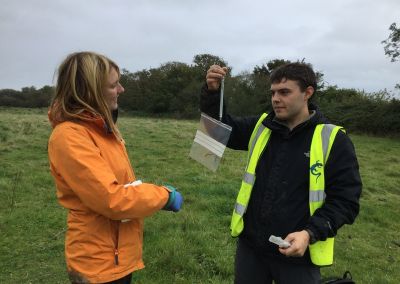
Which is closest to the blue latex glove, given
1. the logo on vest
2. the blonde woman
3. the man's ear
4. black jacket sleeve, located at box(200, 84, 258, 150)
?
the blonde woman

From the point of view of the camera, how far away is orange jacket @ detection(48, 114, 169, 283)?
2381mm

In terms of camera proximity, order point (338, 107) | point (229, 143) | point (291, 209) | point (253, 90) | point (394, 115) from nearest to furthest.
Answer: point (291, 209), point (229, 143), point (394, 115), point (338, 107), point (253, 90)

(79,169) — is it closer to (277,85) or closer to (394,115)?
(277,85)

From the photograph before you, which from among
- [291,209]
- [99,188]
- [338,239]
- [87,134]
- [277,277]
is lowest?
[338,239]

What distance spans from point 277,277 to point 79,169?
1.78 metres

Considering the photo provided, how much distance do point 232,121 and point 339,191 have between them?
1.23m

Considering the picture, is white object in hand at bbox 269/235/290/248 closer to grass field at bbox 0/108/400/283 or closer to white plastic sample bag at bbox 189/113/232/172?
white plastic sample bag at bbox 189/113/232/172

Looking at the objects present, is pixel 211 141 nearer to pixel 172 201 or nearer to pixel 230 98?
pixel 172 201

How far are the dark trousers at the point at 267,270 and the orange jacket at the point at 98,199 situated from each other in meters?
0.94

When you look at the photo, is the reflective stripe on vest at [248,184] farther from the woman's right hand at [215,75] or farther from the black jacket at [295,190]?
the woman's right hand at [215,75]

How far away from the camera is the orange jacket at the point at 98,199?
2.38 meters

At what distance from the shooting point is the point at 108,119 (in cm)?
267

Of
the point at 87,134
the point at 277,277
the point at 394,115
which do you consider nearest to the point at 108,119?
the point at 87,134

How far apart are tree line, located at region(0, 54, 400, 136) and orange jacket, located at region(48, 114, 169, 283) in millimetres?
29656
